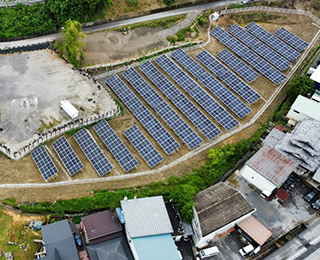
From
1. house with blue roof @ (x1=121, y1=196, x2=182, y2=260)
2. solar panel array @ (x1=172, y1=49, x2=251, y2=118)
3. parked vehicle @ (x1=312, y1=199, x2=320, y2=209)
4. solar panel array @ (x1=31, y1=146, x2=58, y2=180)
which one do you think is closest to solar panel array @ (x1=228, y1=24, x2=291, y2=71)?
solar panel array @ (x1=172, y1=49, x2=251, y2=118)

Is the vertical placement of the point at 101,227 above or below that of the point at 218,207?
below

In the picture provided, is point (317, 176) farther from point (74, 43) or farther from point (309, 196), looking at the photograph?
point (74, 43)

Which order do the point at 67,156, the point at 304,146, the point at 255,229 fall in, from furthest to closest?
Answer: the point at 67,156 → the point at 304,146 → the point at 255,229

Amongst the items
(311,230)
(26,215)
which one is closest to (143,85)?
(26,215)

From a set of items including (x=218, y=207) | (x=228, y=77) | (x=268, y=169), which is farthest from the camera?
(x=228, y=77)

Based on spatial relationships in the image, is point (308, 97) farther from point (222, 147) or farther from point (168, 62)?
point (168, 62)

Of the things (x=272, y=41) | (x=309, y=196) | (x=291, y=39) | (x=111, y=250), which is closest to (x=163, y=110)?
(x=111, y=250)

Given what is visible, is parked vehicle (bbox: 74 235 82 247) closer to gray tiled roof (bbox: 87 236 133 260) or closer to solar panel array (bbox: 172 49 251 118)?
gray tiled roof (bbox: 87 236 133 260)

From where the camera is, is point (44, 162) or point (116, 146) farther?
point (116, 146)
